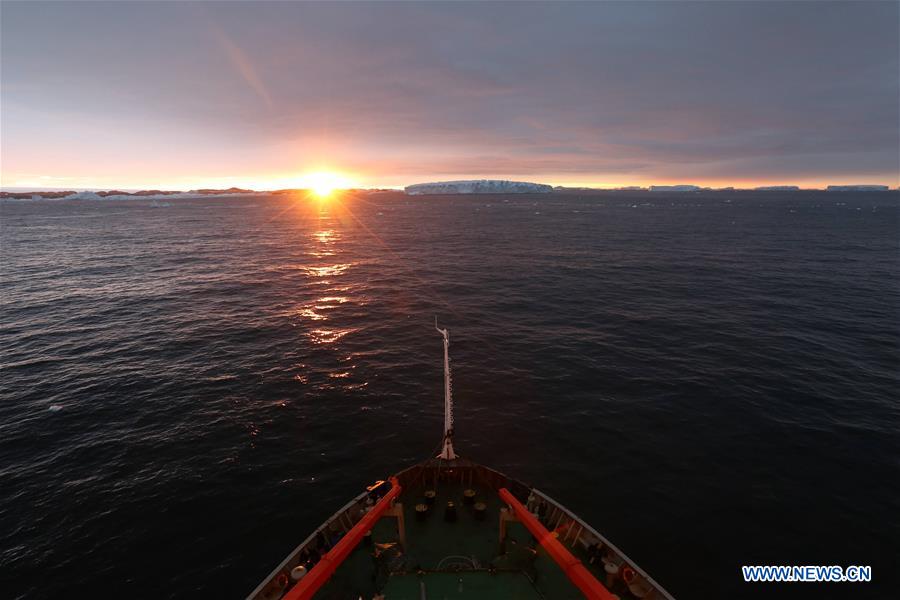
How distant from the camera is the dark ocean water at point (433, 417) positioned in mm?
26859

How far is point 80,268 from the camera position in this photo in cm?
9950

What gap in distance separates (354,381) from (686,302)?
195 feet

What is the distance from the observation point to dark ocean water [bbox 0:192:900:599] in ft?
88.1

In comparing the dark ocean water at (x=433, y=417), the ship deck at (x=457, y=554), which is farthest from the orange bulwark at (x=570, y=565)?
the dark ocean water at (x=433, y=417)

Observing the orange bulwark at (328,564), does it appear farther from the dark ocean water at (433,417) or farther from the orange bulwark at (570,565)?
the dark ocean water at (433,417)

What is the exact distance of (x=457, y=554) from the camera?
70.5 ft

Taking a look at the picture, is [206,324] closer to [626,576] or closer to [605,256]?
[626,576]

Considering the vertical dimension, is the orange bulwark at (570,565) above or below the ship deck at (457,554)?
above

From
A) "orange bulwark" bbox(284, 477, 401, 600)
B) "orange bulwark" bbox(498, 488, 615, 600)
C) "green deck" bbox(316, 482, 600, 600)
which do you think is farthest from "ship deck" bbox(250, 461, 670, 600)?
"orange bulwark" bbox(498, 488, 615, 600)

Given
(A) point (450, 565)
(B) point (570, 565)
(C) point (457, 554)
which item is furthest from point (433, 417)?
(B) point (570, 565)

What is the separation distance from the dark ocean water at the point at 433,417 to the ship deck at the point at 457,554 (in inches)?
264

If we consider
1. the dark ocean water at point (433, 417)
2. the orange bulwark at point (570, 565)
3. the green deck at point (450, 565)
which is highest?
the orange bulwark at point (570, 565)

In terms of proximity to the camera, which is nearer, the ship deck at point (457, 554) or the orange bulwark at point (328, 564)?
the orange bulwark at point (328, 564)

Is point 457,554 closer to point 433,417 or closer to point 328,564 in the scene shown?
point 328,564
